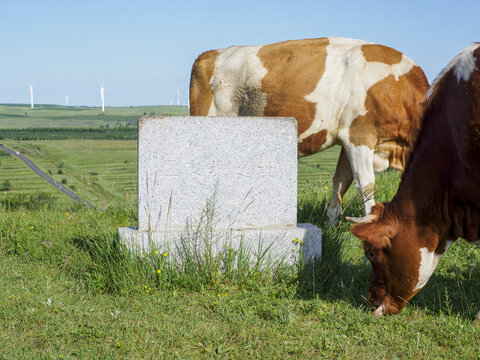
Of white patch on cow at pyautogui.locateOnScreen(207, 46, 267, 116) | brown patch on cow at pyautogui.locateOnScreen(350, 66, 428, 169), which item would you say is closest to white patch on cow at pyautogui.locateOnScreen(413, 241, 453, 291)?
brown patch on cow at pyautogui.locateOnScreen(350, 66, 428, 169)

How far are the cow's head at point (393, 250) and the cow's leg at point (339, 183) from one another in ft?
9.17

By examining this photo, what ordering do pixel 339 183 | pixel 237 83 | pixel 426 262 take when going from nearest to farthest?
pixel 426 262 < pixel 237 83 < pixel 339 183

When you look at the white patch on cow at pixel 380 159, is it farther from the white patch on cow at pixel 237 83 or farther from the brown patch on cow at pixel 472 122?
the brown patch on cow at pixel 472 122

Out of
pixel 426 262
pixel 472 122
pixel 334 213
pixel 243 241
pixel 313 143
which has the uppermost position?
pixel 472 122

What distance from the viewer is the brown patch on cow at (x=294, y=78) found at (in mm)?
6172

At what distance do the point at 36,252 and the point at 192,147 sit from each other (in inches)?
88.0

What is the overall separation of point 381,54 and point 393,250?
3221mm

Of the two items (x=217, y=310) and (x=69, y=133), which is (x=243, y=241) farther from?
(x=69, y=133)

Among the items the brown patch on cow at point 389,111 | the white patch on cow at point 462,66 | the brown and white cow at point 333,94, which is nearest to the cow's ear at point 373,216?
the white patch on cow at point 462,66

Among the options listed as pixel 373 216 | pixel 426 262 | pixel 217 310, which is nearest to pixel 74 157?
pixel 217 310

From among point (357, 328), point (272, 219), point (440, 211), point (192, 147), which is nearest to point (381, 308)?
point (357, 328)

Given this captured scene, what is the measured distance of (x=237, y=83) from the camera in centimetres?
641

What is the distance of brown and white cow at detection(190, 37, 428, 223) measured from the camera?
19.2 ft

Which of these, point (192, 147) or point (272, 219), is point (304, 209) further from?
point (192, 147)
